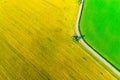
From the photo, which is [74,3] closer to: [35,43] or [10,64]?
[35,43]

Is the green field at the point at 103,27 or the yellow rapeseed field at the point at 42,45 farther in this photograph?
the yellow rapeseed field at the point at 42,45

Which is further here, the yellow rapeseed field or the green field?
the yellow rapeseed field

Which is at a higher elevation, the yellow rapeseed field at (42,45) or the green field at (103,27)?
the green field at (103,27)

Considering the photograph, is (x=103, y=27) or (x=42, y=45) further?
(x=42, y=45)

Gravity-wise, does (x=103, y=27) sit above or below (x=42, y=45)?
above

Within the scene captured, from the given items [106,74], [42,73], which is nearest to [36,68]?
[42,73]
